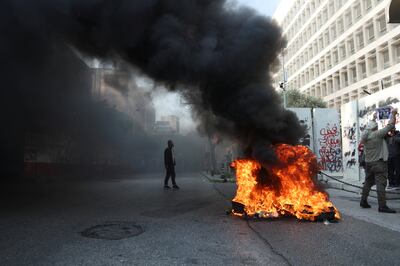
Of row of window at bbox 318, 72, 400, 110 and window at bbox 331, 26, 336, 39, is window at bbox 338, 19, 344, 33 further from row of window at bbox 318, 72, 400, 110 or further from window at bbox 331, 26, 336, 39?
row of window at bbox 318, 72, 400, 110

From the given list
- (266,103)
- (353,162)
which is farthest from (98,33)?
(353,162)

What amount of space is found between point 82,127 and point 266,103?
17.9 meters

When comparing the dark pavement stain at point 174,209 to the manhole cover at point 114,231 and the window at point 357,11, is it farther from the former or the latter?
the window at point 357,11

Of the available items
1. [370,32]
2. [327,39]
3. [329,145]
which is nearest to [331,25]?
[327,39]

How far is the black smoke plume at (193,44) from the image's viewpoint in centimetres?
666

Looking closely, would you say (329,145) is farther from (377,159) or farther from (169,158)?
(377,159)

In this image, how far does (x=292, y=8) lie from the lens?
56.9 metres

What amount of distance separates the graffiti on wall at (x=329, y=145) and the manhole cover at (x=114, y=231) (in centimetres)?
1188

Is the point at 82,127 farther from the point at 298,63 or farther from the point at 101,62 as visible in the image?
the point at 298,63

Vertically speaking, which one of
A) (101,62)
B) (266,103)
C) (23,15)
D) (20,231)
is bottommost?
(20,231)

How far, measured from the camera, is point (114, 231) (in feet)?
17.0

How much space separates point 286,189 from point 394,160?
5590 millimetres

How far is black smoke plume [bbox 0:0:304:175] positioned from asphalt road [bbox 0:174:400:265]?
5.35ft

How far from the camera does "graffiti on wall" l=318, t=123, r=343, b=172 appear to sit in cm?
1577
